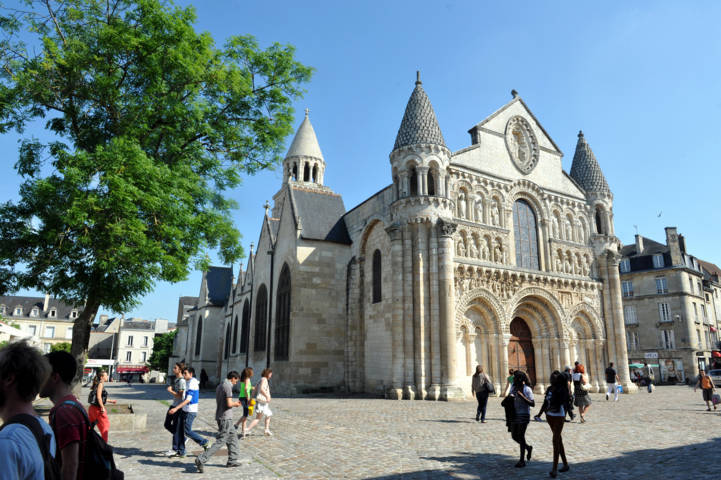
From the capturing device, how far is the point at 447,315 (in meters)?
19.4

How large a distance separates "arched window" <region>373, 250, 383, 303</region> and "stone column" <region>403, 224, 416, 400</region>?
10.1 feet

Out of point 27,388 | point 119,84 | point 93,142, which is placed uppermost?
point 119,84

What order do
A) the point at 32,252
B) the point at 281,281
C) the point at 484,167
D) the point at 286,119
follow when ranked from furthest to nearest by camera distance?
the point at 281,281
the point at 484,167
the point at 286,119
the point at 32,252

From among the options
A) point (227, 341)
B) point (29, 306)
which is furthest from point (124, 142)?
point (29, 306)

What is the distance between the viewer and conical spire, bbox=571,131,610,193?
2762cm

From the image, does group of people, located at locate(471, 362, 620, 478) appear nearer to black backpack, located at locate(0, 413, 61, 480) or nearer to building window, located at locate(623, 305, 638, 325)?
black backpack, located at locate(0, 413, 61, 480)

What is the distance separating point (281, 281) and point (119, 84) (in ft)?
54.4

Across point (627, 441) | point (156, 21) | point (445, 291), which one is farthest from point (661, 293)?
point (156, 21)

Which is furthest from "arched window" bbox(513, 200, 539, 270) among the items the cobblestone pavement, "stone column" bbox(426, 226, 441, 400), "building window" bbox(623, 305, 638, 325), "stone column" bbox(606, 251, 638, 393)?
"building window" bbox(623, 305, 638, 325)

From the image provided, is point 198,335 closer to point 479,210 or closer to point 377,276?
point 377,276

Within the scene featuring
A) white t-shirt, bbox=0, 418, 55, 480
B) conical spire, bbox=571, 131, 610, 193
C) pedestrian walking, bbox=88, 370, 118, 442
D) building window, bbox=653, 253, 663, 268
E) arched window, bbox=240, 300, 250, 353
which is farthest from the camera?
building window, bbox=653, 253, 663, 268

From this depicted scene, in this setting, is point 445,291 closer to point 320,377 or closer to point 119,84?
point 320,377

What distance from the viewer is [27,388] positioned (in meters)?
2.47

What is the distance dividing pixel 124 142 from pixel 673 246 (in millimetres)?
43944
